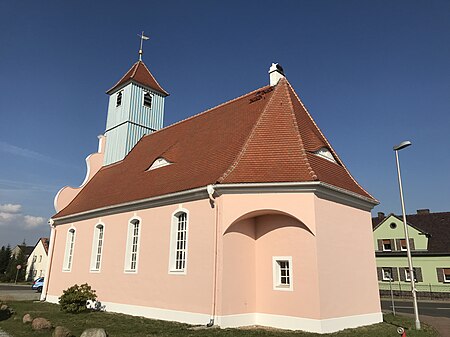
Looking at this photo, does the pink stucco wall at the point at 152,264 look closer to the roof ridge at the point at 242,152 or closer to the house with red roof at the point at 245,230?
the house with red roof at the point at 245,230

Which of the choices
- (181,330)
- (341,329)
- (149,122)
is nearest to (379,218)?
(149,122)

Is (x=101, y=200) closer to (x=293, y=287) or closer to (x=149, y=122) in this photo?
(x=149, y=122)

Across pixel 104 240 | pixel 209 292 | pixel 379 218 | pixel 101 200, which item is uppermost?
pixel 379 218

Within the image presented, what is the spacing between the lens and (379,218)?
40469 millimetres

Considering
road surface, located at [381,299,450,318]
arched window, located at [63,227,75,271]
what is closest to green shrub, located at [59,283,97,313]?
arched window, located at [63,227,75,271]

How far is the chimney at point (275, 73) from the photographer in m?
17.2

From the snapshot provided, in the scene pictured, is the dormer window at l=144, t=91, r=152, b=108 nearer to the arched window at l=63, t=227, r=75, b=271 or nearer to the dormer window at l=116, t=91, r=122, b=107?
the dormer window at l=116, t=91, r=122, b=107

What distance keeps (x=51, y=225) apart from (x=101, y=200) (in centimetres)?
611

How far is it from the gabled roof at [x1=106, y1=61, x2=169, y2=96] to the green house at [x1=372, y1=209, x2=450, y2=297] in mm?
24213

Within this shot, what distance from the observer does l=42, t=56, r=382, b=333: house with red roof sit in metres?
11.9

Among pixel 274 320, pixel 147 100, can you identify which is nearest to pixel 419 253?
pixel 274 320

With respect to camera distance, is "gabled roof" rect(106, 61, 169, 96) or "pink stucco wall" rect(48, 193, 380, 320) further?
"gabled roof" rect(106, 61, 169, 96)

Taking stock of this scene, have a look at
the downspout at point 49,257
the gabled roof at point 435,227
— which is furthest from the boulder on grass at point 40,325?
the gabled roof at point 435,227

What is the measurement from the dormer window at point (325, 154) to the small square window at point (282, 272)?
4.20 m
